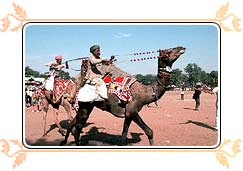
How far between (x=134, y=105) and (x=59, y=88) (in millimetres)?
751

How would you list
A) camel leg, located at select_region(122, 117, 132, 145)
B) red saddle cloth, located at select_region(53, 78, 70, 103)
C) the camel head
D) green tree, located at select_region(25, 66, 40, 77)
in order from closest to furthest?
green tree, located at select_region(25, 66, 40, 77)
the camel head
camel leg, located at select_region(122, 117, 132, 145)
red saddle cloth, located at select_region(53, 78, 70, 103)

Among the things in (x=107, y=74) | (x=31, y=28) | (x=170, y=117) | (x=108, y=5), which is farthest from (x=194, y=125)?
(x=31, y=28)

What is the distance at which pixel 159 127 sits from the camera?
4.30 metres

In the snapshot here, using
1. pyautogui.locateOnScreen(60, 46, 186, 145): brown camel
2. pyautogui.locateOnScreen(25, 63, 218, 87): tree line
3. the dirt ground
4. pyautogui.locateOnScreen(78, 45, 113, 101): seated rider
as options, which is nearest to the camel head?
pyautogui.locateOnScreen(60, 46, 186, 145): brown camel

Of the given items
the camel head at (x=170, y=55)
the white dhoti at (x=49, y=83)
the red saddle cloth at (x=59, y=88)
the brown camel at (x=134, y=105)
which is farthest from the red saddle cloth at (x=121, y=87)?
the white dhoti at (x=49, y=83)

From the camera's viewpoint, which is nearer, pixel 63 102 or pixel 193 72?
pixel 193 72

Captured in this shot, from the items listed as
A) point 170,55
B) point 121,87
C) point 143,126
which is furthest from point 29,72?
point 170,55

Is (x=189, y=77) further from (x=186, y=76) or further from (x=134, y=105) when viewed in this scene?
(x=134, y=105)

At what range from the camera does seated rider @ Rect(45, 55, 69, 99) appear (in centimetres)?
424

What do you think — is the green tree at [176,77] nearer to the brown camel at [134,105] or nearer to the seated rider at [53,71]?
the brown camel at [134,105]

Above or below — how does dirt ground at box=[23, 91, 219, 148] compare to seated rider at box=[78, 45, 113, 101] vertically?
below

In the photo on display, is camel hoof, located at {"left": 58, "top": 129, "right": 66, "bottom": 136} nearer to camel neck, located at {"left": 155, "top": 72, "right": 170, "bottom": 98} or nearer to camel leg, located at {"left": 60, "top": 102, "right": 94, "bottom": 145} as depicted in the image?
camel leg, located at {"left": 60, "top": 102, "right": 94, "bottom": 145}

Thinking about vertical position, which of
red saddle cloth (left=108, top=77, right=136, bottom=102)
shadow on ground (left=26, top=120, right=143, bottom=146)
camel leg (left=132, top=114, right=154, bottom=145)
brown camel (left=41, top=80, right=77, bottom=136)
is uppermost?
red saddle cloth (left=108, top=77, right=136, bottom=102)

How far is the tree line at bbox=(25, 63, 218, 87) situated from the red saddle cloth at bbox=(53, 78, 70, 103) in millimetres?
67
